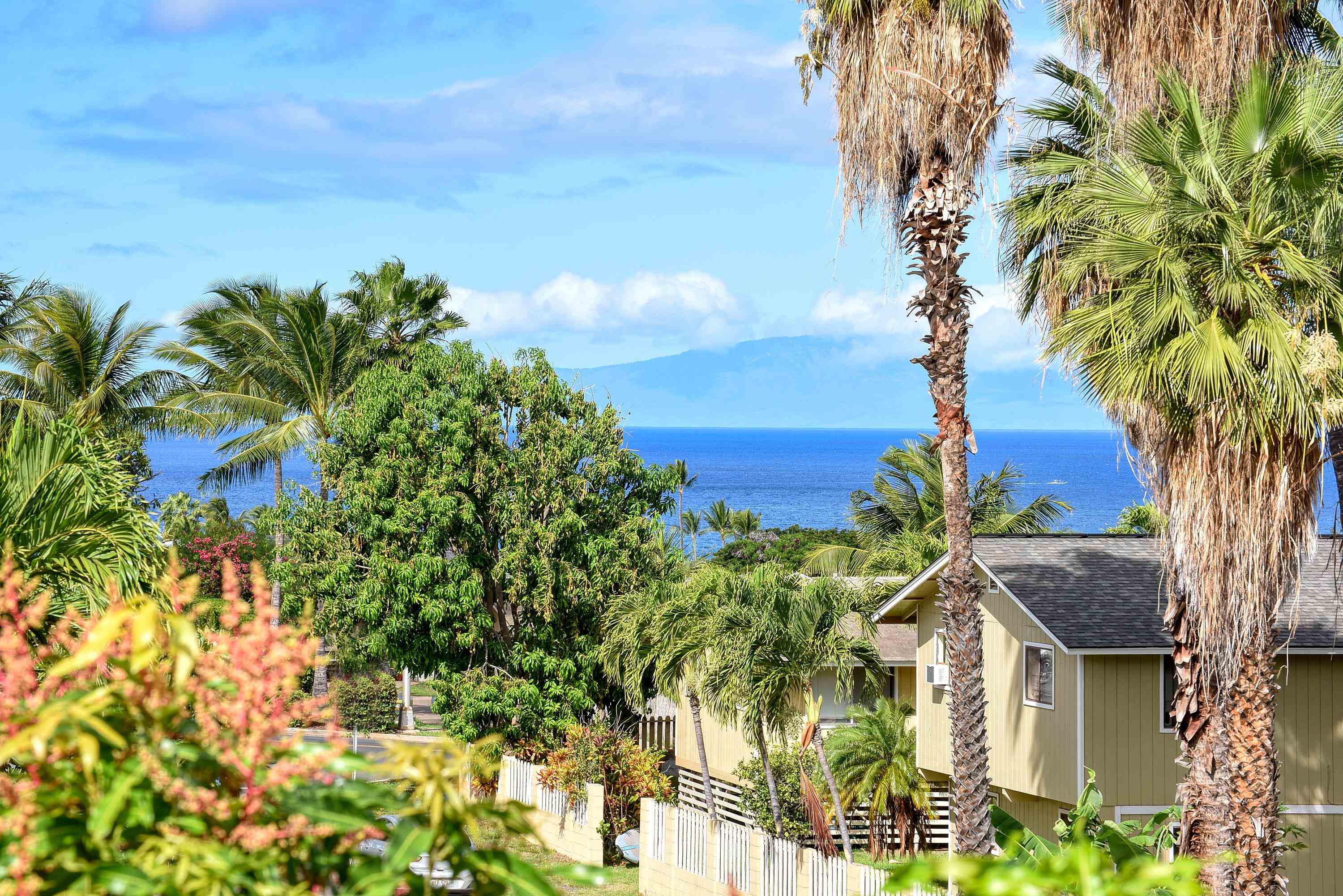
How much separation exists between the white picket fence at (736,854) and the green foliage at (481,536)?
22.8ft

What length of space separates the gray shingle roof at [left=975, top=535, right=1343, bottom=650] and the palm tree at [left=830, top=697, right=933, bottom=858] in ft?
11.8

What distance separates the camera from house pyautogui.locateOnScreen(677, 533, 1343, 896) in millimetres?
20531

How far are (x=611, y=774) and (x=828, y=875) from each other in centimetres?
821

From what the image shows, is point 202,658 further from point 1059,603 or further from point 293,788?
point 1059,603

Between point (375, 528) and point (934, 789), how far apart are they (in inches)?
511

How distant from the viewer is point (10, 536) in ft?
20.0

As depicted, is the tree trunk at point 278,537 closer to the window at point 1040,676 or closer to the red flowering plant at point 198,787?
the window at point 1040,676

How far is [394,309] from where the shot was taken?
3841 cm

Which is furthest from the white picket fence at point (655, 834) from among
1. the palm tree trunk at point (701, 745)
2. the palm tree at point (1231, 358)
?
the palm tree at point (1231, 358)

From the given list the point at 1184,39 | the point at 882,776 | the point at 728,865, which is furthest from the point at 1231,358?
the point at 882,776

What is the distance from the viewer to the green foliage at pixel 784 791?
23156mm

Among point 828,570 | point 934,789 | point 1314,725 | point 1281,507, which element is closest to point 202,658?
point 1281,507

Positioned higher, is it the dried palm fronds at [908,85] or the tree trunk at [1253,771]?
the dried palm fronds at [908,85]

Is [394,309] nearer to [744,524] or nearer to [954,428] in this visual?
[954,428]
